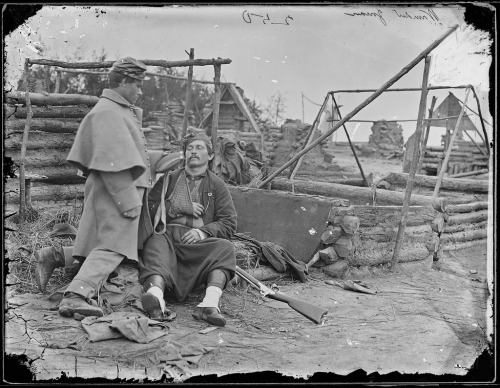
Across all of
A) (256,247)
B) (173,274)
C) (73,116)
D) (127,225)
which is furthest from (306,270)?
(73,116)

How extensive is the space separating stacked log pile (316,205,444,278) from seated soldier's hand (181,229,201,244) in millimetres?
2210

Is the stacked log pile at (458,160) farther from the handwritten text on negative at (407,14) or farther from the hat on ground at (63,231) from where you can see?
the hat on ground at (63,231)

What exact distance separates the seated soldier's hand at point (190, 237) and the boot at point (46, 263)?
106cm

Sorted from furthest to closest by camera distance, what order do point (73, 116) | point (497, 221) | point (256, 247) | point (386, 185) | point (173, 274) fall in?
point (386, 185) < point (73, 116) < point (256, 247) < point (173, 274) < point (497, 221)

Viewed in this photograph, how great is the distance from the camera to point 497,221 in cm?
460

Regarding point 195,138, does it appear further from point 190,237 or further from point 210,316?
point 210,316

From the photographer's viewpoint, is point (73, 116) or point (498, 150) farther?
point (73, 116)

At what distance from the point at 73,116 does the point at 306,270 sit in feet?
13.1

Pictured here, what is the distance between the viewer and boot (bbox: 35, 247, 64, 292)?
5.20 meters

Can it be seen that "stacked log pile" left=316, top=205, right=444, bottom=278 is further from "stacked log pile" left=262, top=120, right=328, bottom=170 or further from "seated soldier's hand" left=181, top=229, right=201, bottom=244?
"stacked log pile" left=262, top=120, right=328, bottom=170

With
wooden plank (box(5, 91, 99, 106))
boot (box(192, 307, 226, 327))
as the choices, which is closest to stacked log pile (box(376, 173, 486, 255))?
boot (box(192, 307, 226, 327))

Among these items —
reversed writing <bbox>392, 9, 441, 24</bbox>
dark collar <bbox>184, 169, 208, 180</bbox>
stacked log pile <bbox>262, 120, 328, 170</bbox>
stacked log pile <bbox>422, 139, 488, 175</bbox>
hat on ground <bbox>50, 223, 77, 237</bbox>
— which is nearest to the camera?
reversed writing <bbox>392, 9, 441, 24</bbox>

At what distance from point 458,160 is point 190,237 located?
17.9 metres

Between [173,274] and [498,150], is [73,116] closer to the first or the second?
[173,274]
